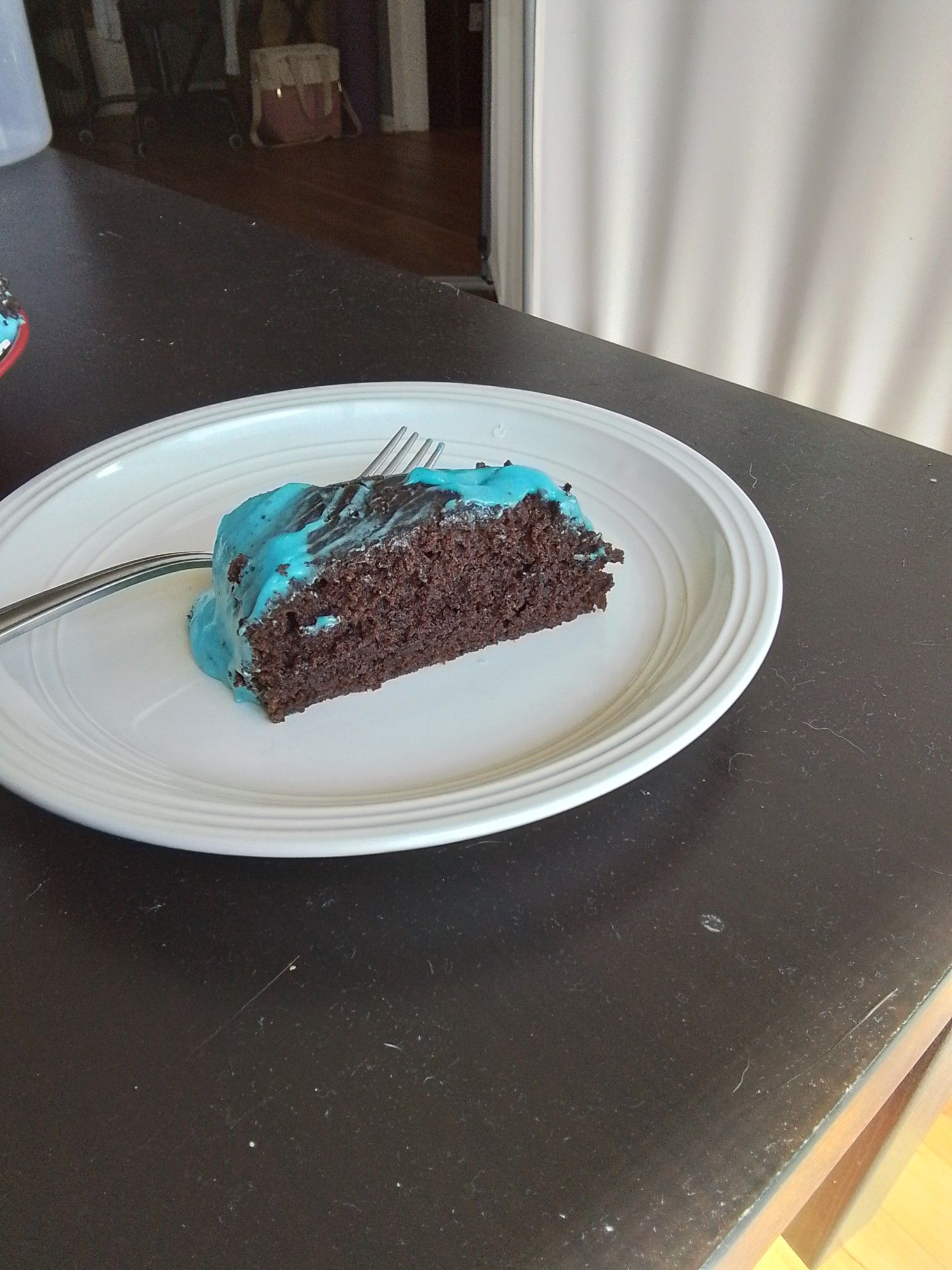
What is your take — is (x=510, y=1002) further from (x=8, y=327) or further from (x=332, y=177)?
(x=332, y=177)

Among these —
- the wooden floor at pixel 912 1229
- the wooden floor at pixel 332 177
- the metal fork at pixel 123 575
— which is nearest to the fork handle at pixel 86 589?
the metal fork at pixel 123 575

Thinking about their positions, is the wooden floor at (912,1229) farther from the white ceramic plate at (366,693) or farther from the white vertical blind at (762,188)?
the white vertical blind at (762,188)

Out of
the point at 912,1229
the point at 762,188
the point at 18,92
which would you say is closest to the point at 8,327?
the point at 18,92

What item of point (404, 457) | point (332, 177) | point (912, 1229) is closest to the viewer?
point (404, 457)

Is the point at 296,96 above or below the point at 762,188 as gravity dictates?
below

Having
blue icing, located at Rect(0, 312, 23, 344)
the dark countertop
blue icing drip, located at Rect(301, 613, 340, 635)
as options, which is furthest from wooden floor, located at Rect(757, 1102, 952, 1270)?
blue icing, located at Rect(0, 312, 23, 344)

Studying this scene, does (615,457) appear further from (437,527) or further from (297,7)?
(297,7)

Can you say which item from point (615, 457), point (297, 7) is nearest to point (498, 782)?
point (615, 457)
